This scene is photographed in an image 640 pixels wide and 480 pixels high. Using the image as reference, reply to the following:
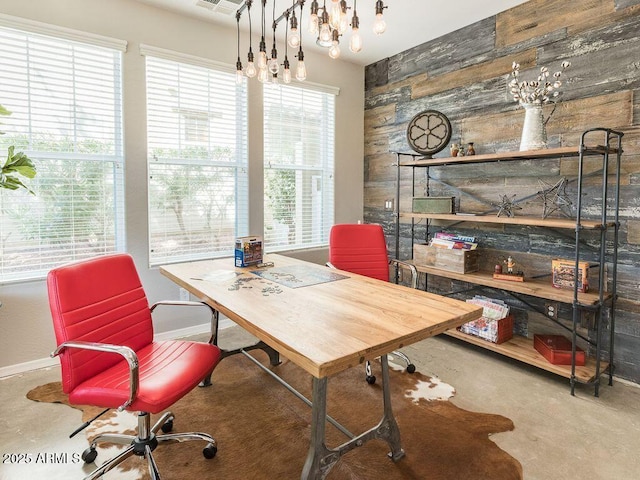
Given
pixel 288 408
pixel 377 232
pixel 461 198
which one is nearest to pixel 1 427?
pixel 288 408

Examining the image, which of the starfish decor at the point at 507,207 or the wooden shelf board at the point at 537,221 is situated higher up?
the starfish decor at the point at 507,207

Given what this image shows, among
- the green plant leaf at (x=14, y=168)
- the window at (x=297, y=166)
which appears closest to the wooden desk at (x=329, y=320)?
the green plant leaf at (x=14, y=168)

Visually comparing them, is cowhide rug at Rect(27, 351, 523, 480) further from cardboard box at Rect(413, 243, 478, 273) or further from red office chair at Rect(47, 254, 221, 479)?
cardboard box at Rect(413, 243, 478, 273)

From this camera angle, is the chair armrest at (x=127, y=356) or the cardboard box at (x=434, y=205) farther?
the cardboard box at (x=434, y=205)

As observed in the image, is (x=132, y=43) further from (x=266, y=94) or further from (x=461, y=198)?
(x=461, y=198)

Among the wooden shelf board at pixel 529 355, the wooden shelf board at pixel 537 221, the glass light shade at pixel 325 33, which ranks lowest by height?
the wooden shelf board at pixel 529 355

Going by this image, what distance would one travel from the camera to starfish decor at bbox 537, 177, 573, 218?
290cm

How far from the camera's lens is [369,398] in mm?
2473

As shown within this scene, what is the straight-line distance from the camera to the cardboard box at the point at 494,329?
3023 millimetres

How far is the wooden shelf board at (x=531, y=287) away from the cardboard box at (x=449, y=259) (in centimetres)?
5

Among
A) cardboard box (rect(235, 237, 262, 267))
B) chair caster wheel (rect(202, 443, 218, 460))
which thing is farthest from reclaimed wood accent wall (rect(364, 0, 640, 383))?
chair caster wheel (rect(202, 443, 218, 460))

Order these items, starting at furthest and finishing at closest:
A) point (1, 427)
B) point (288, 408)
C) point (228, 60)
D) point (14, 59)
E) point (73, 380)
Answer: point (228, 60)
point (14, 59)
point (288, 408)
point (1, 427)
point (73, 380)

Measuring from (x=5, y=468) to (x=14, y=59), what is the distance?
8.27ft

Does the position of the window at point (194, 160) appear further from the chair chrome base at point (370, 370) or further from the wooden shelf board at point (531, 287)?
the wooden shelf board at point (531, 287)
